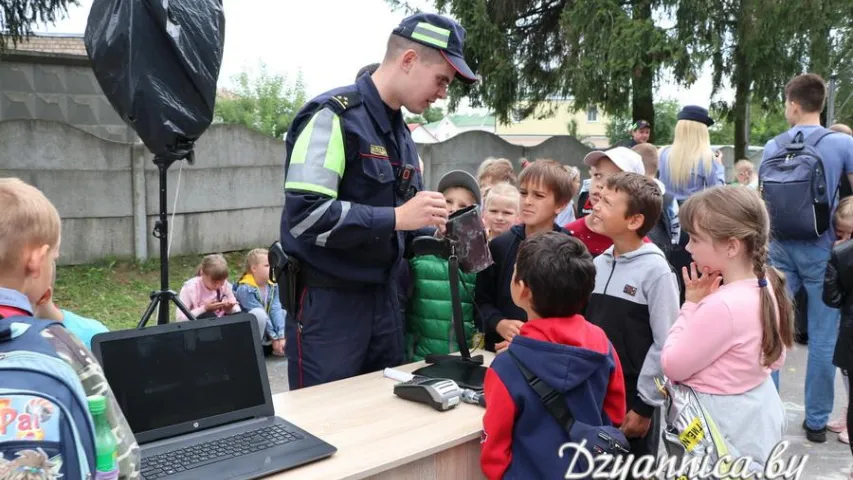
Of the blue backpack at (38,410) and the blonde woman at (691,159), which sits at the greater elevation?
the blonde woman at (691,159)

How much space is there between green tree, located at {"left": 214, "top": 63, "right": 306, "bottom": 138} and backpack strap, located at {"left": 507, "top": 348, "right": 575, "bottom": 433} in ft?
45.1

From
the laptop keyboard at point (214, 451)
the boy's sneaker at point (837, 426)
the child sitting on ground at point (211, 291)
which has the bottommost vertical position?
the boy's sneaker at point (837, 426)

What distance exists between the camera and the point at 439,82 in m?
2.65

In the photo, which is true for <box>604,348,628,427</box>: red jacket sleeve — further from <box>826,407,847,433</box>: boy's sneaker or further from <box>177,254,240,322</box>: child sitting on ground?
<box>177,254,240,322</box>: child sitting on ground

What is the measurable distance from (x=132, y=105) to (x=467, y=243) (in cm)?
158

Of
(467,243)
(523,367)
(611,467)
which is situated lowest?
(611,467)

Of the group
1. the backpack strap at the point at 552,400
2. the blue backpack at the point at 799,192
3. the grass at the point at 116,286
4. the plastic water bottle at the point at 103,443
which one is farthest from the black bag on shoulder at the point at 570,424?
the grass at the point at 116,286

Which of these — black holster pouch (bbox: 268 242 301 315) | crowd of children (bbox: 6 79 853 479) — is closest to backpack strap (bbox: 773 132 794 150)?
crowd of children (bbox: 6 79 853 479)

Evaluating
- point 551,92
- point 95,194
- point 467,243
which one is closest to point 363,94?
point 467,243

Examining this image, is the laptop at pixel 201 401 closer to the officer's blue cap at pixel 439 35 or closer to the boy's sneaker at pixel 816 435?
the officer's blue cap at pixel 439 35

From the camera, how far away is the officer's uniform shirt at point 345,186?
7.85 feet

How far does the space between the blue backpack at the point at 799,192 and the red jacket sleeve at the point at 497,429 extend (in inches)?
120

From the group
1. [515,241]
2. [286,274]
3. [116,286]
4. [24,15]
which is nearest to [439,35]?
[515,241]

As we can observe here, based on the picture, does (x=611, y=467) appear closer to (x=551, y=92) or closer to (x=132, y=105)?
(x=132, y=105)
